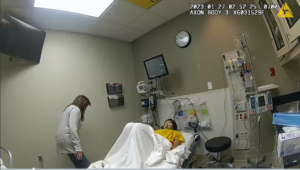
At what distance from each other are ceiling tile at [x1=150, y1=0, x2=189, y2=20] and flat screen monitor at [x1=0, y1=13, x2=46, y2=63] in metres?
0.77

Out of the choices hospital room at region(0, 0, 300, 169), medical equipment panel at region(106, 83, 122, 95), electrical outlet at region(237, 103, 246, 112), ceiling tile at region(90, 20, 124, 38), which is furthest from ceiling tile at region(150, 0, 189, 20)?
electrical outlet at region(237, 103, 246, 112)

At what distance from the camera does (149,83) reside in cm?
115

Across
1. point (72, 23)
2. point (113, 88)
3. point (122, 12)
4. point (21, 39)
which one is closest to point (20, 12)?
point (21, 39)

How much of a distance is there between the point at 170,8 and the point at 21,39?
101cm

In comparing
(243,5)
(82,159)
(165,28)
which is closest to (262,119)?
(243,5)

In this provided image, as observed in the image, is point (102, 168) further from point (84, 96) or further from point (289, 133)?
point (289, 133)

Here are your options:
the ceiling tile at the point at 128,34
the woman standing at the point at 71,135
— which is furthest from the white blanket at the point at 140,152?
the ceiling tile at the point at 128,34

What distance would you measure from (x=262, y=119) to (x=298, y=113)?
0.64ft

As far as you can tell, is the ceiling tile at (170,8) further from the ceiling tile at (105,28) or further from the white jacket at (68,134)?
the white jacket at (68,134)

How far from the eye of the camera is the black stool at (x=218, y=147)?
0.90 m

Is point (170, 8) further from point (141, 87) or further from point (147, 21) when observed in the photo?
point (141, 87)

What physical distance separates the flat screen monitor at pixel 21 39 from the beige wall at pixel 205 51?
639mm

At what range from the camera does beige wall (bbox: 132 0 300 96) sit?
3.11ft

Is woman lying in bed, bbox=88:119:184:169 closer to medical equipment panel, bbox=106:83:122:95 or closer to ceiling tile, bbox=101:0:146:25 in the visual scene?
medical equipment panel, bbox=106:83:122:95
